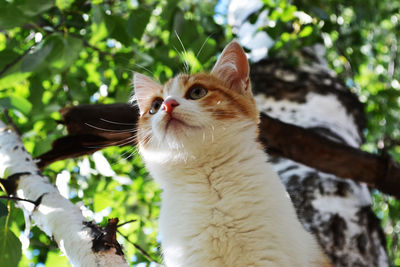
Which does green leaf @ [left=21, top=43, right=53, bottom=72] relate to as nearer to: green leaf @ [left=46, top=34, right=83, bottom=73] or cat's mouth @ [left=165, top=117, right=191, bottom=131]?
green leaf @ [left=46, top=34, right=83, bottom=73]

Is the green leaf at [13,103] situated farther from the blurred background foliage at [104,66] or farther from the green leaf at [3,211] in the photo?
the green leaf at [3,211]

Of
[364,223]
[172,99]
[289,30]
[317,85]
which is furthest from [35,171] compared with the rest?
[289,30]

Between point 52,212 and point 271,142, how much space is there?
1.48 metres

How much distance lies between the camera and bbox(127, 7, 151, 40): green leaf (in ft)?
7.85

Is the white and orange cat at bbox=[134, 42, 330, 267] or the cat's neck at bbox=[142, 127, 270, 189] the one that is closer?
the white and orange cat at bbox=[134, 42, 330, 267]

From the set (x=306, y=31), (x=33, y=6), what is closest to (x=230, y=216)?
(x=33, y=6)

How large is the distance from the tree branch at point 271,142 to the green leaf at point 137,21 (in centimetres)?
45

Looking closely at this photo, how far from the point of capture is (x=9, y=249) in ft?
5.14

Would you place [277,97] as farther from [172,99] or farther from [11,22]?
[11,22]

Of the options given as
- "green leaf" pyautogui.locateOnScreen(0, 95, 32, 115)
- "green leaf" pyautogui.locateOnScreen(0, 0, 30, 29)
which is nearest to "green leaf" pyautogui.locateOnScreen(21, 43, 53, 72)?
"green leaf" pyautogui.locateOnScreen(0, 0, 30, 29)

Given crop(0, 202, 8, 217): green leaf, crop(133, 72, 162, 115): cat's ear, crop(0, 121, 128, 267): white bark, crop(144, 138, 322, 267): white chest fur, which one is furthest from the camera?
crop(133, 72, 162, 115): cat's ear

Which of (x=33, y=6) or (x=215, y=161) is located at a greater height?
(x=33, y=6)

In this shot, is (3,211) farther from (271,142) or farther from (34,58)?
(271,142)

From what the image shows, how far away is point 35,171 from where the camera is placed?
1798mm
